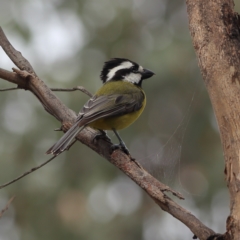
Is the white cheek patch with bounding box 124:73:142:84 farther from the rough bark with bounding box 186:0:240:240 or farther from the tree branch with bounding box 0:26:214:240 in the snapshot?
the rough bark with bounding box 186:0:240:240

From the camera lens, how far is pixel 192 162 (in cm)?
689

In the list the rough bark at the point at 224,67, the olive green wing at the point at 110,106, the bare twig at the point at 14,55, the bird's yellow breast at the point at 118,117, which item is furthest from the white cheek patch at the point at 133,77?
the rough bark at the point at 224,67

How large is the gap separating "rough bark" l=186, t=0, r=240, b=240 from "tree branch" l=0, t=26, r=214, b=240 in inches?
8.1

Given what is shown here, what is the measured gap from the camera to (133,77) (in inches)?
161

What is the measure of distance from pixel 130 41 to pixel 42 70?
5.20 feet

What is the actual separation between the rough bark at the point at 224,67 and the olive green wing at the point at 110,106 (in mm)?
867

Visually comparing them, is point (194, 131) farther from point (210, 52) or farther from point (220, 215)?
point (210, 52)

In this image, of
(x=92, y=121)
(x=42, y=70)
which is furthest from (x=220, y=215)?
(x=92, y=121)

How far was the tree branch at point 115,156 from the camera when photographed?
7.69 ft

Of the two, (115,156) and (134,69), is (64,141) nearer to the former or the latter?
(115,156)

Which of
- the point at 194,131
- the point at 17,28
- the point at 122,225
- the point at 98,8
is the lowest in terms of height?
the point at 122,225

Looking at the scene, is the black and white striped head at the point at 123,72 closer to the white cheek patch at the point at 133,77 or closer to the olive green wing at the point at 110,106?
the white cheek patch at the point at 133,77

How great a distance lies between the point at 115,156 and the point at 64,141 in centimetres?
31

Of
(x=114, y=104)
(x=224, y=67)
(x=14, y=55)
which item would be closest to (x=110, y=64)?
(x=114, y=104)
